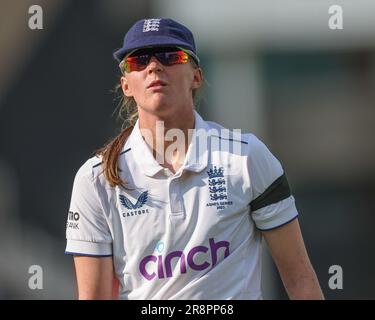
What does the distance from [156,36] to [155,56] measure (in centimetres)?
7

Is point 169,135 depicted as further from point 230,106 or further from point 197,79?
point 230,106

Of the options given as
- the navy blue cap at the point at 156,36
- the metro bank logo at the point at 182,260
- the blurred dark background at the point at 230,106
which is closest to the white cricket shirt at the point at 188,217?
the metro bank logo at the point at 182,260

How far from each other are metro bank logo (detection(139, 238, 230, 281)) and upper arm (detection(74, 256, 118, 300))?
0.14m

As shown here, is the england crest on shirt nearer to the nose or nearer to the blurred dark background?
the nose

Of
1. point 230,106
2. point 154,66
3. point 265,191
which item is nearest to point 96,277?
point 265,191

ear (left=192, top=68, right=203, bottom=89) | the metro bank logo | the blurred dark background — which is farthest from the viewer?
the blurred dark background

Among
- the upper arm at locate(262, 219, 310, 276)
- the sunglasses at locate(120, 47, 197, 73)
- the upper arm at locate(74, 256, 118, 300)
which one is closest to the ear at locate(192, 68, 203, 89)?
the sunglasses at locate(120, 47, 197, 73)

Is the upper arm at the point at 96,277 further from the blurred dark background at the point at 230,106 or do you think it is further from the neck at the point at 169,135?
the blurred dark background at the point at 230,106

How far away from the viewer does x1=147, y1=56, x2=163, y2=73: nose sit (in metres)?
3.30

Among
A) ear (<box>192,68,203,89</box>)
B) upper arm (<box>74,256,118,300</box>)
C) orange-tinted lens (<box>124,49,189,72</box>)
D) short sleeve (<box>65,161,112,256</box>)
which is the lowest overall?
upper arm (<box>74,256,118,300</box>)

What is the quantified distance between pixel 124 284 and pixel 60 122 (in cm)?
353

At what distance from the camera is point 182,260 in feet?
10.4

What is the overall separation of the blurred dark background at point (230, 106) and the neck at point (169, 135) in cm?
313
